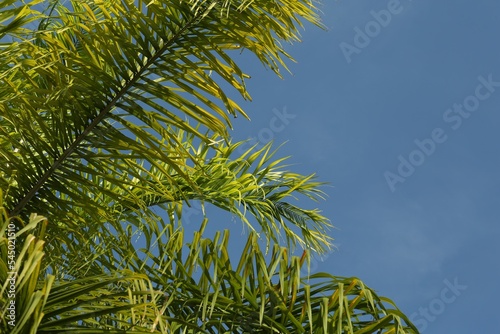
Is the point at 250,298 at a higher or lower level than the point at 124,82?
lower

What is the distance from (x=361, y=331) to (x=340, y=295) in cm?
20

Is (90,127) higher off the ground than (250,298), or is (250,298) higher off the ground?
(90,127)

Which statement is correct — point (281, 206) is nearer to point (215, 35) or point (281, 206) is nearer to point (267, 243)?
point (267, 243)

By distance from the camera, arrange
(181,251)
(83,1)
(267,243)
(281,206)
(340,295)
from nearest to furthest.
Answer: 1. (340,295)
2. (83,1)
3. (181,251)
4. (267,243)
5. (281,206)

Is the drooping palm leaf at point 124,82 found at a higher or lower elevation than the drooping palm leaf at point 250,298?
higher

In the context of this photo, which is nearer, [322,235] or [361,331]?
[361,331]

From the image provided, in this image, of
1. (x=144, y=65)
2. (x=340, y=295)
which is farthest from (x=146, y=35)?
(x=340, y=295)

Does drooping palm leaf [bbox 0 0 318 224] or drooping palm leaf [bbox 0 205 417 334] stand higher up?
drooping palm leaf [bbox 0 0 318 224]

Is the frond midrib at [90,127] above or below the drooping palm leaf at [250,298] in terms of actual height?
above

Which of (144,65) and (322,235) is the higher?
(144,65)

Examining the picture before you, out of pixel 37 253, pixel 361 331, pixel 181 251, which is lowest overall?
pixel 361 331

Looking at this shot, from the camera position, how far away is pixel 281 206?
4020mm

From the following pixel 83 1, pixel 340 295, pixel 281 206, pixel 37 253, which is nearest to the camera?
pixel 37 253

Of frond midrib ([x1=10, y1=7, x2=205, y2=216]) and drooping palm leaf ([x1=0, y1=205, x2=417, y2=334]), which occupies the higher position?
frond midrib ([x1=10, y1=7, x2=205, y2=216])
